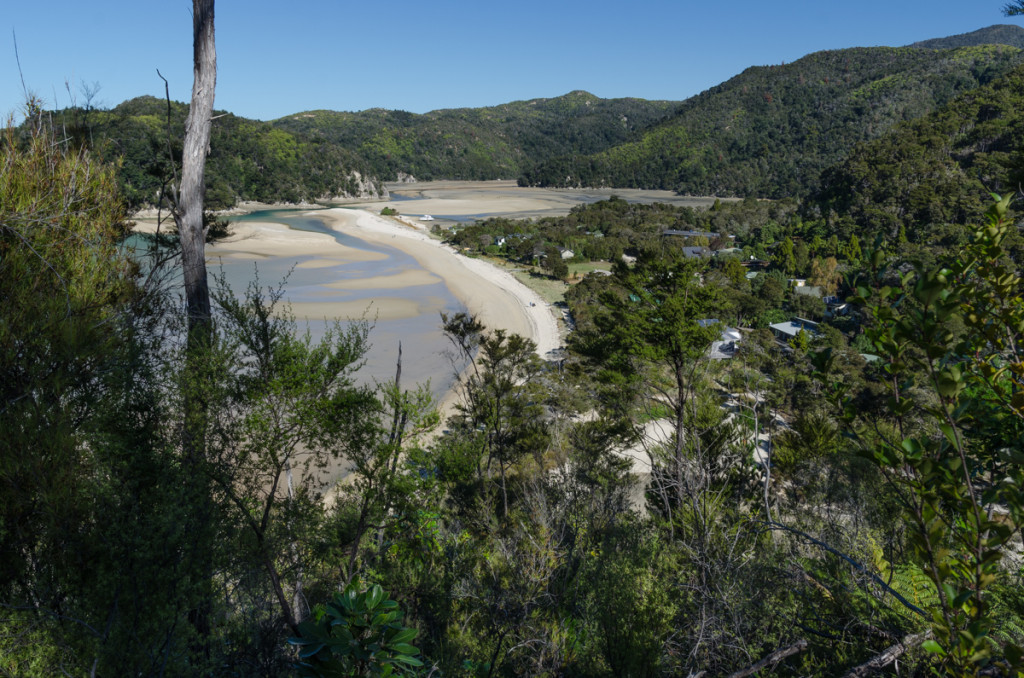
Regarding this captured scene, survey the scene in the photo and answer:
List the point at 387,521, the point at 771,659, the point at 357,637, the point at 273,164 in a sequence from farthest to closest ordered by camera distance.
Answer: the point at 273,164 < the point at 387,521 < the point at 771,659 < the point at 357,637

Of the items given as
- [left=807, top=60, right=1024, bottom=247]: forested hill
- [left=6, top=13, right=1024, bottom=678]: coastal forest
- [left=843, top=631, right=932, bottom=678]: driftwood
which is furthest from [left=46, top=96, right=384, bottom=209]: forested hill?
[left=843, top=631, right=932, bottom=678]: driftwood

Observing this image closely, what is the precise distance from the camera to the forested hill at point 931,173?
42594mm

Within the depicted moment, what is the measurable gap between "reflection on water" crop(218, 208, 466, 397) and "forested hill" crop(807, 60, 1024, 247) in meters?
35.3

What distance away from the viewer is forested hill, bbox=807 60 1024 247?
4259 cm

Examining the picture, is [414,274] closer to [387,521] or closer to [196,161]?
[387,521]

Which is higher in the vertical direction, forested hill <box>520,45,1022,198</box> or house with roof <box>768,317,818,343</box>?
forested hill <box>520,45,1022,198</box>

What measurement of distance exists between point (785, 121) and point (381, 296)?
13504 centimetres

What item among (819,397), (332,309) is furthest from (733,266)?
(332,309)

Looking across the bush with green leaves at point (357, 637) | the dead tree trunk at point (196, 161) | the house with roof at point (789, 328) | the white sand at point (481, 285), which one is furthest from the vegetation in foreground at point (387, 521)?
the white sand at point (481, 285)

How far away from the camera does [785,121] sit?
132m

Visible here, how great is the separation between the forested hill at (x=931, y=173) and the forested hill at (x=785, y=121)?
40.4 m

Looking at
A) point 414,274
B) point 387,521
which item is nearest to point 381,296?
point 414,274

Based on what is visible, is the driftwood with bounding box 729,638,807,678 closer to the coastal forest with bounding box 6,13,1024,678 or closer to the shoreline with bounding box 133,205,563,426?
the coastal forest with bounding box 6,13,1024,678

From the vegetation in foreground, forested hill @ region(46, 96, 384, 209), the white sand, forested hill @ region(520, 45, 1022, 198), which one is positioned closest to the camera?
the vegetation in foreground
